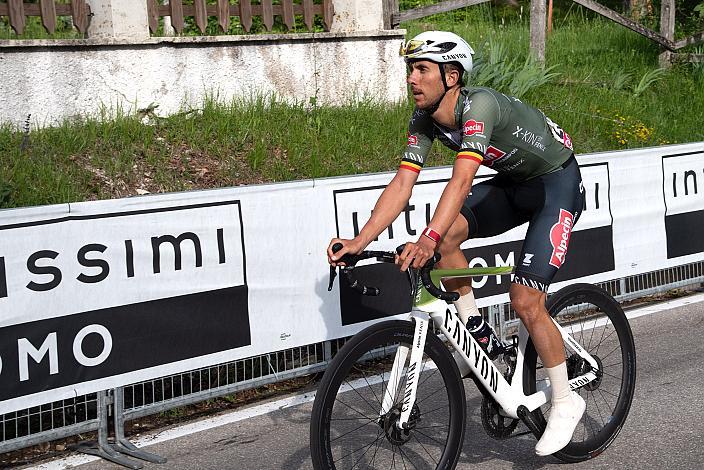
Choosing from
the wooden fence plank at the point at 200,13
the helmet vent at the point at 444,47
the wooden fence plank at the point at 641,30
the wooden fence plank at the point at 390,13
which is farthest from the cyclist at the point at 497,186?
the wooden fence plank at the point at 641,30

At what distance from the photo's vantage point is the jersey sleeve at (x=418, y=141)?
5.09m

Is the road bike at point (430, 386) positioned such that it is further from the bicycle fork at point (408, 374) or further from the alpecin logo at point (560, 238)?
the alpecin logo at point (560, 238)

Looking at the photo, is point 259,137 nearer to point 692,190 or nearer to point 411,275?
point 692,190

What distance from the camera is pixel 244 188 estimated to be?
6.38 meters

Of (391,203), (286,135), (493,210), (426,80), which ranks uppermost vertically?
(426,80)

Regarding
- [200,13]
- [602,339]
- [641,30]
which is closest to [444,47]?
[602,339]

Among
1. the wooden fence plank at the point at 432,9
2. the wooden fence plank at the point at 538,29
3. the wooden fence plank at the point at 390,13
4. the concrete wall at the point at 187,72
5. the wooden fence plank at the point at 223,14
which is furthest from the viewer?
the wooden fence plank at the point at 538,29

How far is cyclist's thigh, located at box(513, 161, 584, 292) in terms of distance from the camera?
5055 mm

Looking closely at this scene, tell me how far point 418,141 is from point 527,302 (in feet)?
3.14

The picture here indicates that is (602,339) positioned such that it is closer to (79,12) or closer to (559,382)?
(559,382)

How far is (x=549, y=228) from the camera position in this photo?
511 centimetres

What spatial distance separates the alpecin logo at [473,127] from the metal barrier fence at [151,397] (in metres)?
2.54

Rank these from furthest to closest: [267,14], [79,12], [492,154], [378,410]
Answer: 1. [267,14]
2. [79,12]
3. [492,154]
4. [378,410]

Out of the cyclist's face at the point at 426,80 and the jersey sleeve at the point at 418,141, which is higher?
the cyclist's face at the point at 426,80
